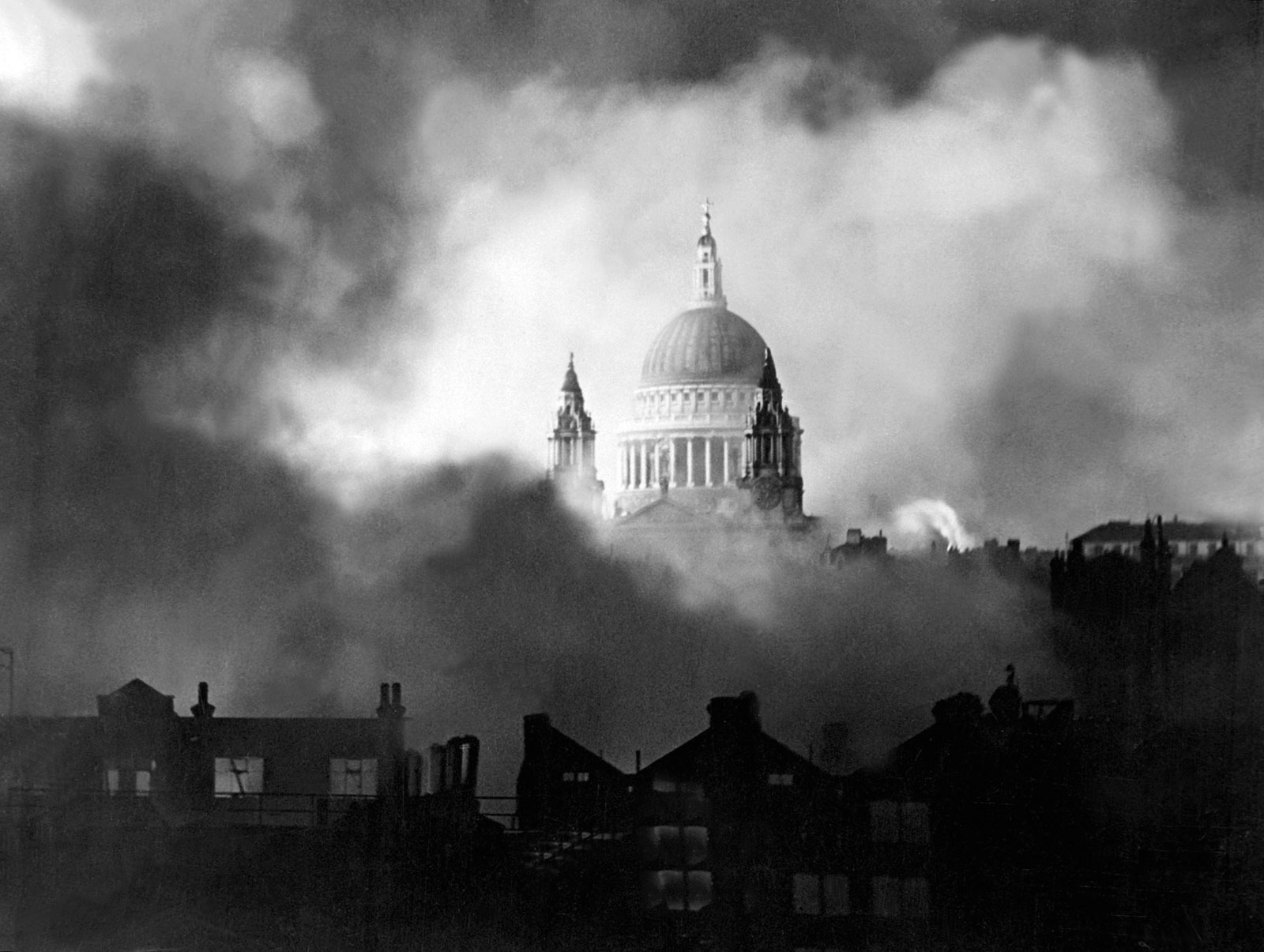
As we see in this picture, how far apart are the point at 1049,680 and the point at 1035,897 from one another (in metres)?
3.49

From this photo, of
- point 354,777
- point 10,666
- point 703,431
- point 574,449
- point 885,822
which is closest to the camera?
point 885,822

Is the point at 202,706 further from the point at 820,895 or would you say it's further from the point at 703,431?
the point at 703,431

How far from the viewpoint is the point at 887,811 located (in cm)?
1312

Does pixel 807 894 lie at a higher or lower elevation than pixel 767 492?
lower

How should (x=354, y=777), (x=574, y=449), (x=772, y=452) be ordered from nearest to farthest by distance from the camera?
(x=354, y=777)
(x=574, y=449)
(x=772, y=452)

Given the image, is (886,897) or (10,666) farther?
(10,666)

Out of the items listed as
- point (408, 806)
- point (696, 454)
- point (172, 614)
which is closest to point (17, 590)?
point (172, 614)

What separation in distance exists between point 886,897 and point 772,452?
1073 cm

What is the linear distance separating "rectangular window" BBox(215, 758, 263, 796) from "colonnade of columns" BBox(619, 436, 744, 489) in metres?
9.28

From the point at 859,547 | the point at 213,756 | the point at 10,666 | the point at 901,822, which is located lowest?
the point at 901,822

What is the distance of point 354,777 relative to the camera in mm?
14164

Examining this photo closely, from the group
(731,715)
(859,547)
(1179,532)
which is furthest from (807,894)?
(859,547)

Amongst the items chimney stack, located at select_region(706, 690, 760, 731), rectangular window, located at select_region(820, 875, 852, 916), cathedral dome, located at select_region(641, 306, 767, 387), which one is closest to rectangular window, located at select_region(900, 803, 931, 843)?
rectangular window, located at select_region(820, 875, 852, 916)

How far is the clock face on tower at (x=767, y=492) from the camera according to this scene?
2125 cm
